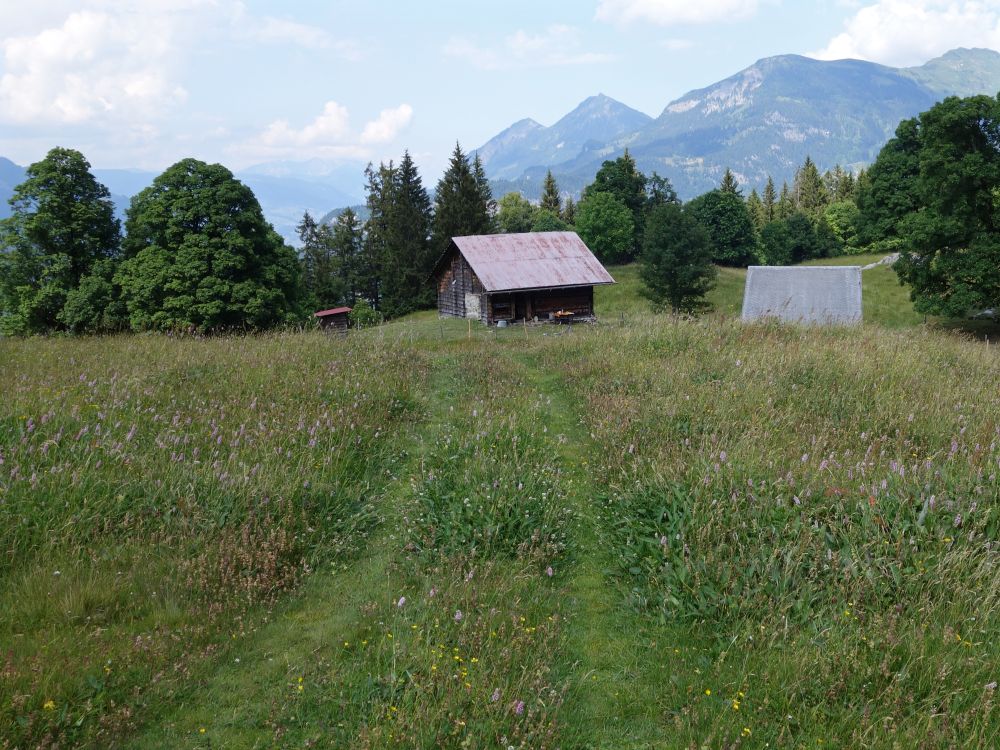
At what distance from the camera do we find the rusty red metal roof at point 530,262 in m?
38.5

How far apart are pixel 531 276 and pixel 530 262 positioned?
1373 mm

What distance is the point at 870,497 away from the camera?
19.5 feet

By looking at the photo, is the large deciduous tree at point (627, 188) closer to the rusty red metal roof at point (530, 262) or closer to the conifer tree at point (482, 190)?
the conifer tree at point (482, 190)

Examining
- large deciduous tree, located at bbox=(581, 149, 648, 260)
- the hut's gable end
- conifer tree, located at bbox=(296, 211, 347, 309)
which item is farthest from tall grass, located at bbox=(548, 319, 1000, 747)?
large deciduous tree, located at bbox=(581, 149, 648, 260)

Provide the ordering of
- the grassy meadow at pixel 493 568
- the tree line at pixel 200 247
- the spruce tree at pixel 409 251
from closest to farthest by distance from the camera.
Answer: the grassy meadow at pixel 493 568, the tree line at pixel 200 247, the spruce tree at pixel 409 251

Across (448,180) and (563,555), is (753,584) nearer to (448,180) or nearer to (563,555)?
(563,555)

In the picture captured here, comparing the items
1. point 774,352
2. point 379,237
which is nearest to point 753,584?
point 774,352

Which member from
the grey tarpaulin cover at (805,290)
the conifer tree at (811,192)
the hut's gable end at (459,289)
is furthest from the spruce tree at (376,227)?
the conifer tree at (811,192)

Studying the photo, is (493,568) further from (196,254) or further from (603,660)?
(196,254)

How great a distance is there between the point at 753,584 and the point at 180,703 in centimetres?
447

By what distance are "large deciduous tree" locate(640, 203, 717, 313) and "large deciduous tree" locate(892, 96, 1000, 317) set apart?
1557 cm

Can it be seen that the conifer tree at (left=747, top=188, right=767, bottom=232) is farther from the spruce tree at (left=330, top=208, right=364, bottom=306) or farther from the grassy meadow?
the grassy meadow

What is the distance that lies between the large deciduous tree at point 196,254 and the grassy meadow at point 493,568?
20.5m

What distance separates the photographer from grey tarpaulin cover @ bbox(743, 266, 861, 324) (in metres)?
33.5
